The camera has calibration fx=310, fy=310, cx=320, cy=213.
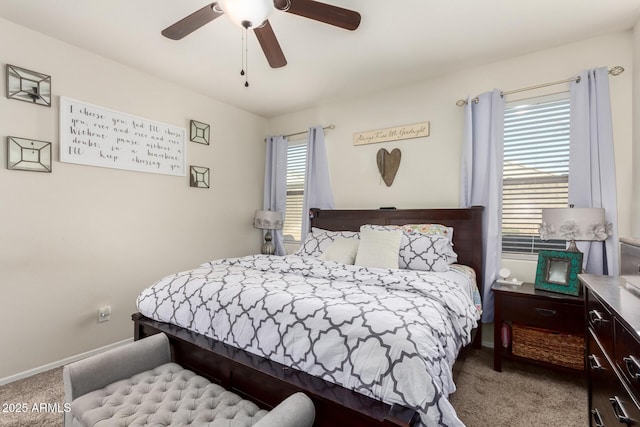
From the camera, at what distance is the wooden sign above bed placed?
3099 millimetres

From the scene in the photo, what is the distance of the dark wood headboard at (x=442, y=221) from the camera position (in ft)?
8.80

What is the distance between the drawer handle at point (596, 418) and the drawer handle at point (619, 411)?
10.4 inches

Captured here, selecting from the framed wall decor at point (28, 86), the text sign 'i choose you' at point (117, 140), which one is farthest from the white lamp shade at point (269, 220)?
the framed wall decor at point (28, 86)

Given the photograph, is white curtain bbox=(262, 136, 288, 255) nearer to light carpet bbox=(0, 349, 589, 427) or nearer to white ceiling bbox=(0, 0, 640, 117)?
white ceiling bbox=(0, 0, 640, 117)

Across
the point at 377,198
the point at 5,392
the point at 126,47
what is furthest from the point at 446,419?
the point at 126,47

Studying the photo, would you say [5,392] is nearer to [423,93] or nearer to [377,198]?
[377,198]

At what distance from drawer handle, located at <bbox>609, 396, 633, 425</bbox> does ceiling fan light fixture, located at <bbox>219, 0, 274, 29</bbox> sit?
209 centimetres

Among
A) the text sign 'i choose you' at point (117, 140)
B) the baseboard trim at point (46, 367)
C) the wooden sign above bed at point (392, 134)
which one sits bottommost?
the baseboard trim at point (46, 367)

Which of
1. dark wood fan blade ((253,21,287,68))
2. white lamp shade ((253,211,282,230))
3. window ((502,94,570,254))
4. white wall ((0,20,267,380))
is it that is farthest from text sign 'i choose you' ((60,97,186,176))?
window ((502,94,570,254))

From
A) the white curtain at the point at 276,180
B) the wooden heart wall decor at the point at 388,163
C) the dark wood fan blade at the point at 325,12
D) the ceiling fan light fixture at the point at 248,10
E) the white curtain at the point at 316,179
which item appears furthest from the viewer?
the white curtain at the point at 276,180

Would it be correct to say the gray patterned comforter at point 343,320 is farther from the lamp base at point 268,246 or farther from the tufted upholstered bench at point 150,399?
the lamp base at point 268,246

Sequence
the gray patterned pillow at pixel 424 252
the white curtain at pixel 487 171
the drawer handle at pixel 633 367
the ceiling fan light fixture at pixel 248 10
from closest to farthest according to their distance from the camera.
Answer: the drawer handle at pixel 633 367, the ceiling fan light fixture at pixel 248 10, the gray patterned pillow at pixel 424 252, the white curtain at pixel 487 171

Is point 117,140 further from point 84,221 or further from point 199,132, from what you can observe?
point 199,132

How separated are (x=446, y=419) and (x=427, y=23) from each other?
91.6 inches
